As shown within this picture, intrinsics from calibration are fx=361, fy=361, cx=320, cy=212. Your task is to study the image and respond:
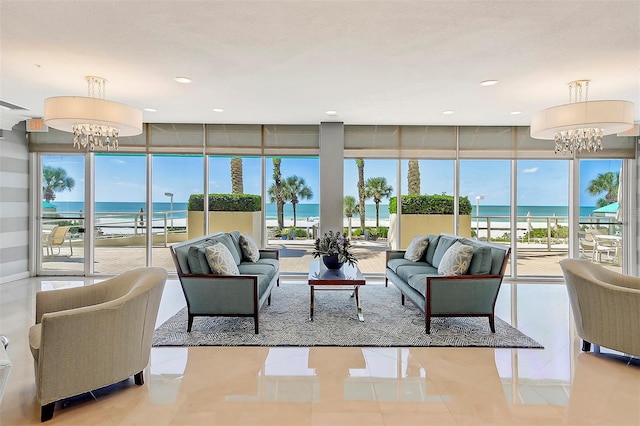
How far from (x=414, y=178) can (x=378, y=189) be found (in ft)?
2.19

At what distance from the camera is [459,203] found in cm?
647

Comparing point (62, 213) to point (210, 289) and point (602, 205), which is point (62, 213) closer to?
point (210, 289)

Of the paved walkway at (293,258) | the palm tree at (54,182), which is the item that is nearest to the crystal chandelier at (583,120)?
the paved walkway at (293,258)

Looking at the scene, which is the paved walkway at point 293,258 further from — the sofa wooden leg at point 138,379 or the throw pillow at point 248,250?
the sofa wooden leg at point 138,379

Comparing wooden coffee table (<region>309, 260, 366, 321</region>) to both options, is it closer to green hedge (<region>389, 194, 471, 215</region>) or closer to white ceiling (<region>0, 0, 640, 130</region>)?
white ceiling (<region>0, 0, 640, 130</region>)

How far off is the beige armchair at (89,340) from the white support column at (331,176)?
3.57m

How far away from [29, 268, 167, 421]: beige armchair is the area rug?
882 millimetres

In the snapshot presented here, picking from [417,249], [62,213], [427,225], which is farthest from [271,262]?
[62,213]

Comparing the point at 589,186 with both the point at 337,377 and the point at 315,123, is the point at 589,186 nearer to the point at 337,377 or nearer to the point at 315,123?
the point at 315,123

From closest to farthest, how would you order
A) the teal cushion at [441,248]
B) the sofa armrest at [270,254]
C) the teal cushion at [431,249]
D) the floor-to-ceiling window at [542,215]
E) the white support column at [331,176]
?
the teal cushion at [441,248], the teal cushion at [431,249], the sofa armrest at [270,254], the white support column at [331,176], the floor-to-ceiling window at [542,215]

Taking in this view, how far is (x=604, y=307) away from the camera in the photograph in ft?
9.89

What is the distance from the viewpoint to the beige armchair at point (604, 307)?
289cm

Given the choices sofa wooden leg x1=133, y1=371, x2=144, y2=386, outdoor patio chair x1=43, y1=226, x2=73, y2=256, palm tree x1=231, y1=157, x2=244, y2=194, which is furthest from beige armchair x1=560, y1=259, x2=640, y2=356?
outdoor patio chair x1=43, y1=226, x2=73, y2=256

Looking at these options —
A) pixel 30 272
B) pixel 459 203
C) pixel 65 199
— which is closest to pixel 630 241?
pixel 459 203
